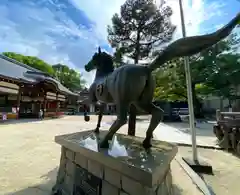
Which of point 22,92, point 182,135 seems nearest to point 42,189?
point 182,135

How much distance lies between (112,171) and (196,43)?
1.53 meters

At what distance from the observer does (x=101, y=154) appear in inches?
71.8

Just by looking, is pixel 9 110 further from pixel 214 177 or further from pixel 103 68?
pixel 214 177

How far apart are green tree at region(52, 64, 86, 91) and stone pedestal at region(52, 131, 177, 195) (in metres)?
35.3

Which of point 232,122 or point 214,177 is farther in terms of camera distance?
point 232,122

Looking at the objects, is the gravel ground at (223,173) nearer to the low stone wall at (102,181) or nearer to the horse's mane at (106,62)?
the low stone wall at (102,181)

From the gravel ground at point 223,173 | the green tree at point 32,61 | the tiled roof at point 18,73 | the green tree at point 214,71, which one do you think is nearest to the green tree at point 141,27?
the green tree at point 214,71

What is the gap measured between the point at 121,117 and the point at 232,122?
4937 millimetres

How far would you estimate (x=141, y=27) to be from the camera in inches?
598

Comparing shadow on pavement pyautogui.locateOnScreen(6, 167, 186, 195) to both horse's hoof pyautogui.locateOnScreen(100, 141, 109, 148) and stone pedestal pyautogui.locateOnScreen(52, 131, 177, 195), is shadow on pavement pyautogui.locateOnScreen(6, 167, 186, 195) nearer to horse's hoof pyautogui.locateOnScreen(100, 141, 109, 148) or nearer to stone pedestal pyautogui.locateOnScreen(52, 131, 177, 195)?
stone pedestal pyautogui.locateOnScreen(52, 131, 177, 195)

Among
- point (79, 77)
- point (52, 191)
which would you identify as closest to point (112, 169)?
point (52, 191)

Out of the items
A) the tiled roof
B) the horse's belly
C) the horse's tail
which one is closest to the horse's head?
the horse's belly

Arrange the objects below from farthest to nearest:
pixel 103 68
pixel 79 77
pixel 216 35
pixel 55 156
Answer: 1. pixel 79 77
2. pixel 55 156
3. pixel 103 68
4. pixel 216 35

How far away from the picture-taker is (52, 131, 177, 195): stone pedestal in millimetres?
1468
